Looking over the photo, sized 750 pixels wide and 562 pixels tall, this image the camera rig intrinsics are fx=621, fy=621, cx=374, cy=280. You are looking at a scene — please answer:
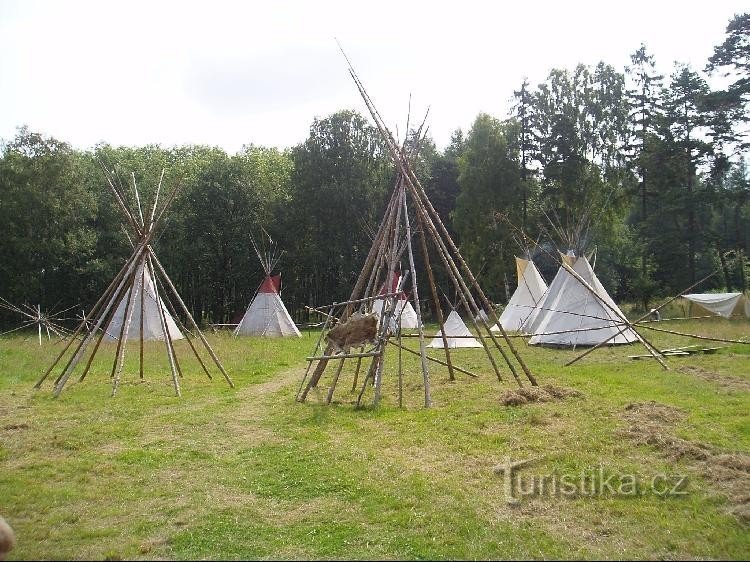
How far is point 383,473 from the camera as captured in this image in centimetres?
545

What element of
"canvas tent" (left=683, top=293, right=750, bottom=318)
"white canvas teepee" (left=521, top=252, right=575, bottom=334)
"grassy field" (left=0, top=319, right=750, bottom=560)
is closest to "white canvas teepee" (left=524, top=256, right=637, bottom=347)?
"white canvas teepee" (left=521, top=252, right=575, bottom=334)

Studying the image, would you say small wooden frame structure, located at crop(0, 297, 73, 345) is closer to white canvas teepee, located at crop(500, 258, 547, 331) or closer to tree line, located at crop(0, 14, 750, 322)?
tree line, located at crop(0, 14, 750, 322)

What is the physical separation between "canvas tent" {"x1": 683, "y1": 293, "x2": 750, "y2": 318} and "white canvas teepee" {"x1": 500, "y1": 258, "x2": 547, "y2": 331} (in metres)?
6.19

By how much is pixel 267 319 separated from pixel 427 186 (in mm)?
13277

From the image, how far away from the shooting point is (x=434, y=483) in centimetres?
509

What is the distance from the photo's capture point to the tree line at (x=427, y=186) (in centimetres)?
2578

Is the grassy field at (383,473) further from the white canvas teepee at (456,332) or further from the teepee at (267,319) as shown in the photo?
Answer: the teepee at (267,319)

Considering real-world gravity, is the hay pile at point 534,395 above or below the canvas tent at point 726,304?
below

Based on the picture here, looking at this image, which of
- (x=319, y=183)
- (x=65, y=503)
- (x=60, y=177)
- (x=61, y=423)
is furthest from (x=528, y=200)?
(x=65, y=503)

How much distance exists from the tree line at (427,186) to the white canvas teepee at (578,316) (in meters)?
8.41

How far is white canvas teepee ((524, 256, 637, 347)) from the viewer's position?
49.2 feet

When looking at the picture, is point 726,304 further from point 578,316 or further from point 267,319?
point 267,319

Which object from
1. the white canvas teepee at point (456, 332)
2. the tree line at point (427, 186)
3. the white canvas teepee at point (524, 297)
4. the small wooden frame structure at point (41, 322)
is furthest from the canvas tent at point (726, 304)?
the small wooden frame structure at point (41, 322)

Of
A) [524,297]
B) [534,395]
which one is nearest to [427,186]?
[524,297]
